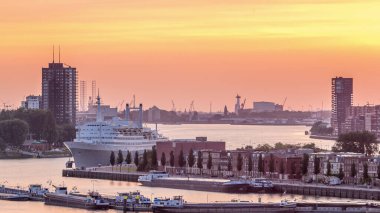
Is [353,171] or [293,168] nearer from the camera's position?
[353,171]

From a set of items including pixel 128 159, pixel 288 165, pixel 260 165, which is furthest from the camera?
pixel 128 159

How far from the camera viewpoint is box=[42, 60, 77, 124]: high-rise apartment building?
94188 mm

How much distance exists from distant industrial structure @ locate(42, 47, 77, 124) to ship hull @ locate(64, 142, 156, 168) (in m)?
32.3

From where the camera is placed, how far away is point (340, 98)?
4857 inches

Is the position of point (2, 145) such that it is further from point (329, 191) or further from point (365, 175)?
point (329, 191)

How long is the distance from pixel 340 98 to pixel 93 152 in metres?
65.3

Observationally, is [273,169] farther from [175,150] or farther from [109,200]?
[109,200]

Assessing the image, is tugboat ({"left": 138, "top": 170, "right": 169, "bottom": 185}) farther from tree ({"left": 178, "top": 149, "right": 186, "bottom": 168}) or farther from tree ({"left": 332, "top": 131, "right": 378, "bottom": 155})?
tree ({"left": 332, "top": 131, "right": 378, "bottom": 155})

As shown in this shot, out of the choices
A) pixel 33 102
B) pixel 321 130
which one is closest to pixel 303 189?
pixel 33 102

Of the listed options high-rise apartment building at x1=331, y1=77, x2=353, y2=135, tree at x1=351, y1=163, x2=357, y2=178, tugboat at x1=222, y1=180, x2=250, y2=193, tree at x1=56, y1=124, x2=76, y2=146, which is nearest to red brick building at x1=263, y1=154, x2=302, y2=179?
tree at x1=351, y1=163, x2=357, y2=178

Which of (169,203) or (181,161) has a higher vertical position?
(181,161)

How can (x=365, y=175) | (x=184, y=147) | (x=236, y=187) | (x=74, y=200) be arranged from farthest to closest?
(x=184, y=147)
(x=365, y=175)
(x=236, y=187)
(x=74, y=200)

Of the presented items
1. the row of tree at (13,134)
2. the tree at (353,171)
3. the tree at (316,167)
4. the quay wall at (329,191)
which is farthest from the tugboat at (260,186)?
the row of tree at (13,134)

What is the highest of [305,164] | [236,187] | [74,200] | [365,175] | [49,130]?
[49,130]
